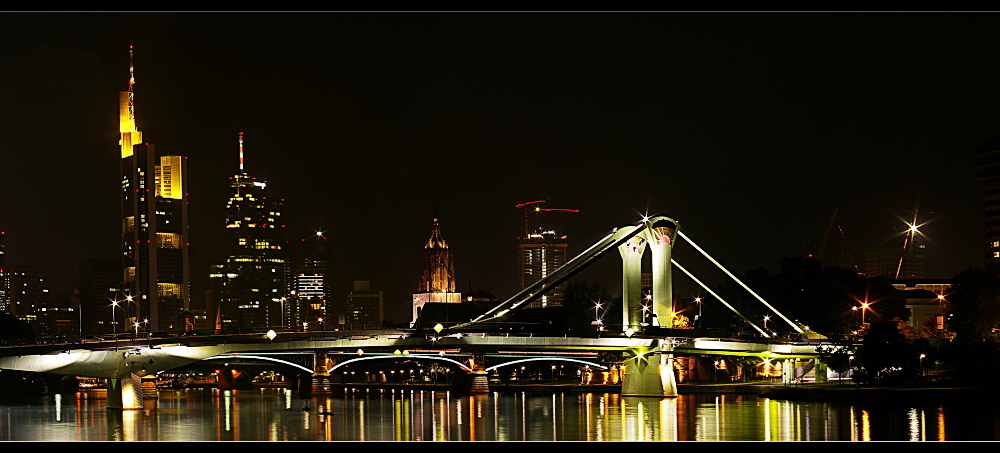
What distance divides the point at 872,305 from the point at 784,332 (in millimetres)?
12106

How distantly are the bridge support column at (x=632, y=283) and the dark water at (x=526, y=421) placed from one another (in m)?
7.42

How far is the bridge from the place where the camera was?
8075cm

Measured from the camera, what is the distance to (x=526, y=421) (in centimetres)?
7825

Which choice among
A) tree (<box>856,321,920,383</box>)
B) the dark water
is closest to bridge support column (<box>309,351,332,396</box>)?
the dark water

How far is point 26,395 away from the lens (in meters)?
127

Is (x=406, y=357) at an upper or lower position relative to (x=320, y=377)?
upper

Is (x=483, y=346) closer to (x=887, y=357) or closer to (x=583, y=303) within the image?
(x=887, y=357)

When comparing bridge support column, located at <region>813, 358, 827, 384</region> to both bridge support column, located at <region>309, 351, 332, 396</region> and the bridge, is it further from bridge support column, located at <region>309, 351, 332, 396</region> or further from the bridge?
bridge support column, located at <region>309, 351, 332, 396</region>

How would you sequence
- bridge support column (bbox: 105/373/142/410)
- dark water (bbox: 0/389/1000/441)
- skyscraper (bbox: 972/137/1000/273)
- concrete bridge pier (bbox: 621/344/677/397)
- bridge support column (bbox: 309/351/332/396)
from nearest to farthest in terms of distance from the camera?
dark water (bbox: 0/389/1000/441)
bridge support column (bbox: 105/373/142/410)
concrete bridge pier (bbox: 621/344/677/397)
bridge support column (bbox: 309/351/332/396)
skyscraper (bbox: 972/137/1000/273)

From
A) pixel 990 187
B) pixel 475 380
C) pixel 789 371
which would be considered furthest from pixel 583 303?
pixel 990 187

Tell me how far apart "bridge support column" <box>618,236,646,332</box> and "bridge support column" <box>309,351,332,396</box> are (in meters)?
24.1

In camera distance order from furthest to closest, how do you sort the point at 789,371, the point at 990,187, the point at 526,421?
the point at 990,187, the point at 789,371, the point at 526,421

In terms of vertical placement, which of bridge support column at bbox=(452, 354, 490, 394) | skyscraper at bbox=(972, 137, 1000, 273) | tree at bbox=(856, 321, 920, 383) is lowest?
bridge support column at bbox=(452, 354, 490, 394)

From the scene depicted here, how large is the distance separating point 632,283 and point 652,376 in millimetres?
10406
